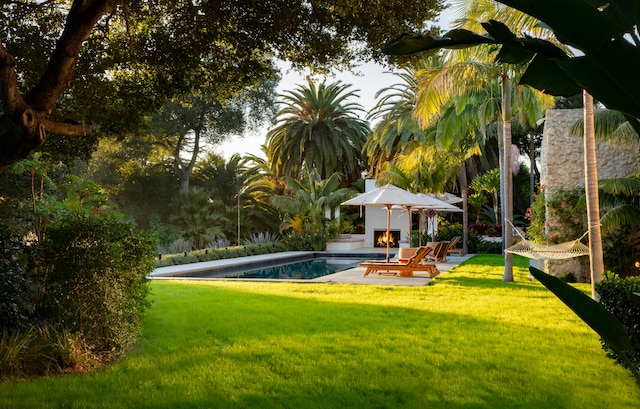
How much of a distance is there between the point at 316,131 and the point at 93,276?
106 feet

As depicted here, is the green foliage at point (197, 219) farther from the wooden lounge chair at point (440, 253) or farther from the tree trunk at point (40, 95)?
the tree trunk at point (40, 95)

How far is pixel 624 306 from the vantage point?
5.98 meters

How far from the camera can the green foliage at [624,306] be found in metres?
5.73

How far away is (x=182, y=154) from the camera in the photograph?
109 feet

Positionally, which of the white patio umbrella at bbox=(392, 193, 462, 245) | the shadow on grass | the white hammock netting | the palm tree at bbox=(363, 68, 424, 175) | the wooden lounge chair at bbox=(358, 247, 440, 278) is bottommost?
the shadow on grass

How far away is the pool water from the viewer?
19.4 meters

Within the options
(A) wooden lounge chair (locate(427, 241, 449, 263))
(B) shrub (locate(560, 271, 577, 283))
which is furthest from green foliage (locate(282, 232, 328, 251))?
(B) shrub (locate(560, 271, 577, 283))

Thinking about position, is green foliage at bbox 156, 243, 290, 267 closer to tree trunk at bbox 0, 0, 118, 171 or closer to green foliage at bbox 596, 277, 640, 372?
tree trunk at bbox 0, 0, 118, 171

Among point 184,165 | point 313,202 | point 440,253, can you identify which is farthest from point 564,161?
point 184,165

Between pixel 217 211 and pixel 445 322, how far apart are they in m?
25.3

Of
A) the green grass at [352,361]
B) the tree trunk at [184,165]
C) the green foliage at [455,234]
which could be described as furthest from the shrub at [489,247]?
the tree trunk at [184,165]

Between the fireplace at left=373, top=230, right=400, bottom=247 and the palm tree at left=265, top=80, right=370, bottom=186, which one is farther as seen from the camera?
the palm tree at left=265, top=80, right=370, bottom=186

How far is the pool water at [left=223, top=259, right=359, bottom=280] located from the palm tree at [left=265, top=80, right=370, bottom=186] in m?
12.6

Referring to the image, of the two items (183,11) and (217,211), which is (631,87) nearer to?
(183,11)
